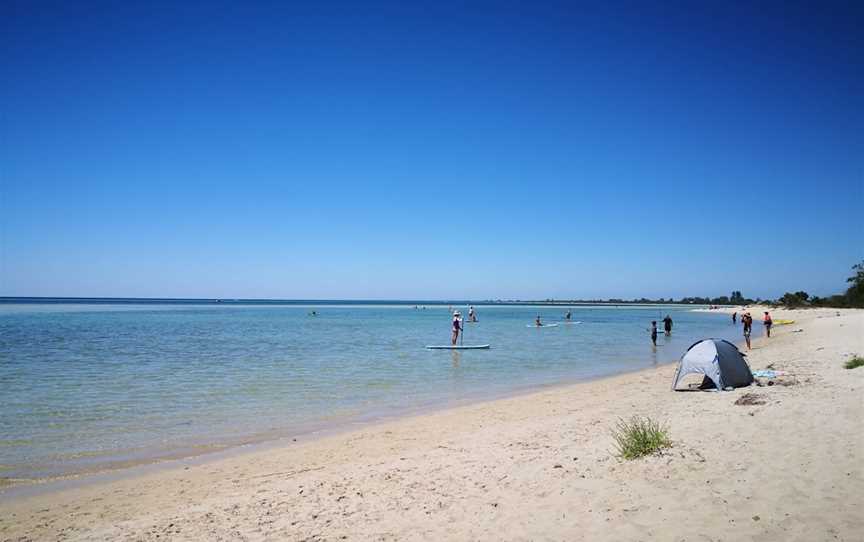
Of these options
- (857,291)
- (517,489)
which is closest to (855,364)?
(517,489)

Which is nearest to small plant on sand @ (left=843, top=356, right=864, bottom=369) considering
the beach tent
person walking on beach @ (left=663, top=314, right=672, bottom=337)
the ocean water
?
the beach tent

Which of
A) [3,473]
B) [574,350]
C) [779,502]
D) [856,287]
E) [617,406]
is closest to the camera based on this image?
[779,502]

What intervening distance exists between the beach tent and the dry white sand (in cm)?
215

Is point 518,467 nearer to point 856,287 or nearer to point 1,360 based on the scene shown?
point 1,360

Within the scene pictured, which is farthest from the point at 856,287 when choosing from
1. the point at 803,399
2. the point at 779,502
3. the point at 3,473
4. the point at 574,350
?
the point at 3,473

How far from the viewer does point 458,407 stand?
1405 cm

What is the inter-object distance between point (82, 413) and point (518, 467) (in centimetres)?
1111

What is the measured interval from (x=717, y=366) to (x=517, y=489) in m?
9.02

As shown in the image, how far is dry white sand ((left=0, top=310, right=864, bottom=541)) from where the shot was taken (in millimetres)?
5355

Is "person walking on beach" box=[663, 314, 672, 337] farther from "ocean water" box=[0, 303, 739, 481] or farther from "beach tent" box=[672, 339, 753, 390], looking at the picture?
"beach tent" box=[672, 339, 753, 390]

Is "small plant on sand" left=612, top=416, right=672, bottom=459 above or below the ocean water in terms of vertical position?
above

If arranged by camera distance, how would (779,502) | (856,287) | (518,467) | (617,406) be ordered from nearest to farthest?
1. (779,502)
2. (518,467)
3. (617,406)
4. (856,287)

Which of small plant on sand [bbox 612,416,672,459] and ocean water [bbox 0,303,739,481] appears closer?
small plant on sand [bbox 612,416,672,459]

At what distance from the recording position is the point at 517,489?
6.51 m
